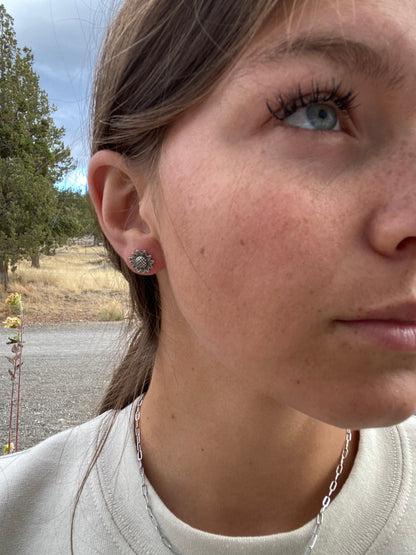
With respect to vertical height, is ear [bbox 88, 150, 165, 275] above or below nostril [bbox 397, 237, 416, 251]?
above

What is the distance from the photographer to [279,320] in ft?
2.77

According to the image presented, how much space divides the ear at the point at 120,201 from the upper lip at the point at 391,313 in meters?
0.59

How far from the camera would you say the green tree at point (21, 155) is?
1490cm

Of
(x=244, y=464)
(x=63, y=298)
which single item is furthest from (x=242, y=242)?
(x=63, y=298)

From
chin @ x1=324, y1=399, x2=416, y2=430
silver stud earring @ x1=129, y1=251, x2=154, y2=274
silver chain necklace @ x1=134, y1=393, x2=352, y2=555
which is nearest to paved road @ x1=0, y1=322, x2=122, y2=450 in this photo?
silver chain necklace @ x1=134, y1=393, x2=352, y2=555

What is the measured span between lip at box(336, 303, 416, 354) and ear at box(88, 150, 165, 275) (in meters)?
0.58

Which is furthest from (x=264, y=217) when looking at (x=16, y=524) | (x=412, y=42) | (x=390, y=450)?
(x=16, y=524)

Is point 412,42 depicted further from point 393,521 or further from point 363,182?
point 393,521

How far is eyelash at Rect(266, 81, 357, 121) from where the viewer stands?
869 millimetres

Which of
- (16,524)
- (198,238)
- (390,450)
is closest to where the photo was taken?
(198,238)

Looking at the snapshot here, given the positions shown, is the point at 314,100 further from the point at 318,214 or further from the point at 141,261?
the point at 141,261

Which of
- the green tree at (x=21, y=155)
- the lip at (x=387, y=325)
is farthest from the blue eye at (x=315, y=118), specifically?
the green tree at (x=21, y=155)

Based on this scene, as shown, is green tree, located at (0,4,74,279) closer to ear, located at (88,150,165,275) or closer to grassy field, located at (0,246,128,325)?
grassy field, located at (0,246,128,325)

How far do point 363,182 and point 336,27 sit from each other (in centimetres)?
30
